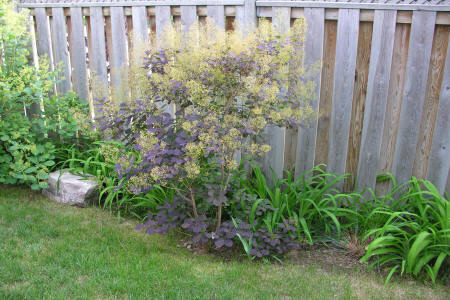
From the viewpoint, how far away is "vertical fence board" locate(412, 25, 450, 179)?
3.41 m

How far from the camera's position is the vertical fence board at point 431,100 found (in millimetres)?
3406

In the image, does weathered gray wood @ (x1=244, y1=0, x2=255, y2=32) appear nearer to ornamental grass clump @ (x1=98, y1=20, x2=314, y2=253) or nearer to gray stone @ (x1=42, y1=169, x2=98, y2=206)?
ornamental grass clump @ (x1=98, y1=20, x2=314, y2=253)

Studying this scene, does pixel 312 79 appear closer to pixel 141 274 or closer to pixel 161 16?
pixel 161 16

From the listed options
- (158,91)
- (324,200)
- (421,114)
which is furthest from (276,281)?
(421,114)

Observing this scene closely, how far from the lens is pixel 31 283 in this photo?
2896 mm

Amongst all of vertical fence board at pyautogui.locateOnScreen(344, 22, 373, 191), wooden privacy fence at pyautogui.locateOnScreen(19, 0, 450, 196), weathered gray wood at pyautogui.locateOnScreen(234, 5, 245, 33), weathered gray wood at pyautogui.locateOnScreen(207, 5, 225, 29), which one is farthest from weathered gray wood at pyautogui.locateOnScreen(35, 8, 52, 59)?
vertical fence board at pyautogui.locateOnScreen(344, 22, 373, 191)

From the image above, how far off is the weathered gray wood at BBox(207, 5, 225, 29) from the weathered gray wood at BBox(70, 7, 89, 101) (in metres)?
1.73

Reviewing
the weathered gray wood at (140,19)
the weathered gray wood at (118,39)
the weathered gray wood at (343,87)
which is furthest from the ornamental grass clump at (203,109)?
the weathered gray wood at (118,39)

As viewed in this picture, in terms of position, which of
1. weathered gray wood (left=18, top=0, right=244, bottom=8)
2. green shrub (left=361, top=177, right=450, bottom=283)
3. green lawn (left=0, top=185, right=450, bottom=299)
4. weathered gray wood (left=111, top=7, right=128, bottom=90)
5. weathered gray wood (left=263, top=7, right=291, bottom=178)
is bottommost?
green lawn (left=0, top=185, right=450, bottom=299)

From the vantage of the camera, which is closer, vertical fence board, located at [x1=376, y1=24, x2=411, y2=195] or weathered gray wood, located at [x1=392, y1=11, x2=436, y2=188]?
weathered gray wood, located at [x1=392, y1=11, x2=436, y2=188]

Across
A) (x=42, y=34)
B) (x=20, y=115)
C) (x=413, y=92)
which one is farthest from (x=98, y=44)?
(x=413, y=92)

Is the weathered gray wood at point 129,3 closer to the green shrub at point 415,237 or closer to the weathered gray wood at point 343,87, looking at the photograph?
the weathered gray wood at point 343,87

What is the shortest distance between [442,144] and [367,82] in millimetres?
800

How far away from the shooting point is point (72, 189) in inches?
167
